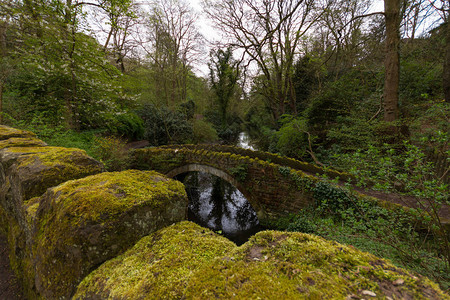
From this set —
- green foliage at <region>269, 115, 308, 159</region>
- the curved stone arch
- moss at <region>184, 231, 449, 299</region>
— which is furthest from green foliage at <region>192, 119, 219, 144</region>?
moss at <region>184, 231, 449, 299</region>

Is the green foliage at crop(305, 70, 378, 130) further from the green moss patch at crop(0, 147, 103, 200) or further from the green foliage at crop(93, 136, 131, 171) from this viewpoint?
the green foliage at crop(93, 136, 131, 171)

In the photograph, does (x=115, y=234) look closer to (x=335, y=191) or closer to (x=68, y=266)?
(x=68, y=266)

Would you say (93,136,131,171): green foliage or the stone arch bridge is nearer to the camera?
the stone arch bridge

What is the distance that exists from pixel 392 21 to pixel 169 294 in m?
8.77

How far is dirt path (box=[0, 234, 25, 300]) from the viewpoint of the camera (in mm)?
2059

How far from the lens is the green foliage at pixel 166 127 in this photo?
13.9 metres

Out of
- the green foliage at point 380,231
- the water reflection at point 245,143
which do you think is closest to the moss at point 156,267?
the green foliage at point 380,231

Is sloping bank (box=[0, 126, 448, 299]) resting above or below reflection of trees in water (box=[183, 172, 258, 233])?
above

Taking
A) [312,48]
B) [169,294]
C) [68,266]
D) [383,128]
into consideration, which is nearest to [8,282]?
[68,266]

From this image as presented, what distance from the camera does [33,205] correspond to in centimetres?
173

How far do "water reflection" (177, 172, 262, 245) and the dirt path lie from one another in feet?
18.6

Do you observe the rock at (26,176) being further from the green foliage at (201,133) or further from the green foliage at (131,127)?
the green foliage at (201,133)

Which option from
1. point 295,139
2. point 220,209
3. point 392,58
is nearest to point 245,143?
point 295,139

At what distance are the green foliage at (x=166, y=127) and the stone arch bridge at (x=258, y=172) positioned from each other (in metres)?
5.99
